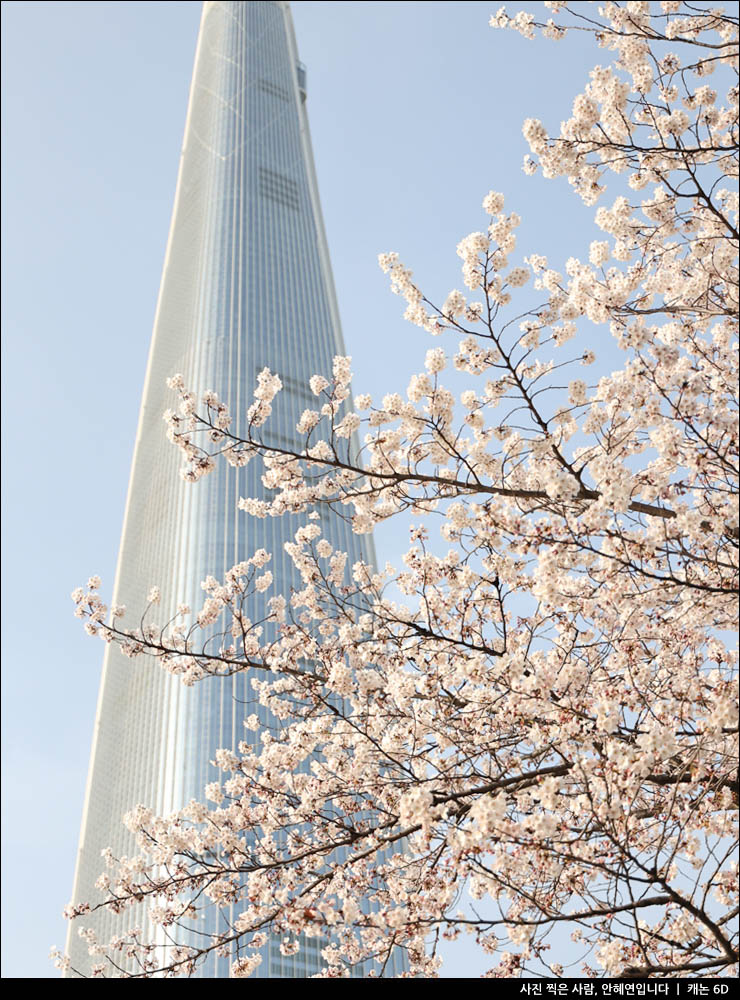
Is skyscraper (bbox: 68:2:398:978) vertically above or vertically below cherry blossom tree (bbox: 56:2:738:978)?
above

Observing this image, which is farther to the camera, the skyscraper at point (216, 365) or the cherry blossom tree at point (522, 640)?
the skyscraper at point (216, 365)

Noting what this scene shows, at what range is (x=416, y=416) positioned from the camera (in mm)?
7141

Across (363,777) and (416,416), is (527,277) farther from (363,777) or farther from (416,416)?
(363,777)

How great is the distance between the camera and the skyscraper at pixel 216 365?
240 ft

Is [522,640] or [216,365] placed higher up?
[216,365]

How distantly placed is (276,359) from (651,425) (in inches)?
3460

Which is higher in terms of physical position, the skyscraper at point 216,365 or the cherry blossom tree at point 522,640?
the skyscraper at point 216,365

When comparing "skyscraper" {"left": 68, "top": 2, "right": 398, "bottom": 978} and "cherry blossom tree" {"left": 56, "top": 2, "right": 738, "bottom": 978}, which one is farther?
"skyscraper" {"left": 68, "top": 2, "right": 398, "bottom": 978}

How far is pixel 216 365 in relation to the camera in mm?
89312

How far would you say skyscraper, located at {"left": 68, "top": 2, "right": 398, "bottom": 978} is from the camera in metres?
73.0

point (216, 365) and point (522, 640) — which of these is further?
point (216, 365)
